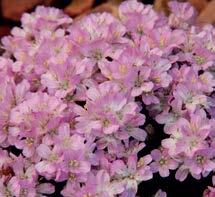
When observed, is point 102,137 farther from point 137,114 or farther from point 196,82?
point 196,82

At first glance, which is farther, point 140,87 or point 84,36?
point 84,36

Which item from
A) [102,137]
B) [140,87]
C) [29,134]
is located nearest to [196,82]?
[140,87]

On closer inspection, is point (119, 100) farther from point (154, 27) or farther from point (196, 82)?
point (154, 27)

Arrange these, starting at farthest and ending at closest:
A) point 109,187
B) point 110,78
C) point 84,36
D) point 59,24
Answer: point 59,24 < point 84,36 < point 110,78 < point 109,187

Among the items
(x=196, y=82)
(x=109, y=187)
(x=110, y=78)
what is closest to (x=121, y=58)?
(x=110, y=78)

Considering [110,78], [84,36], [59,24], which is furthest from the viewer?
[59,24]

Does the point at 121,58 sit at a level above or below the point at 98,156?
above
